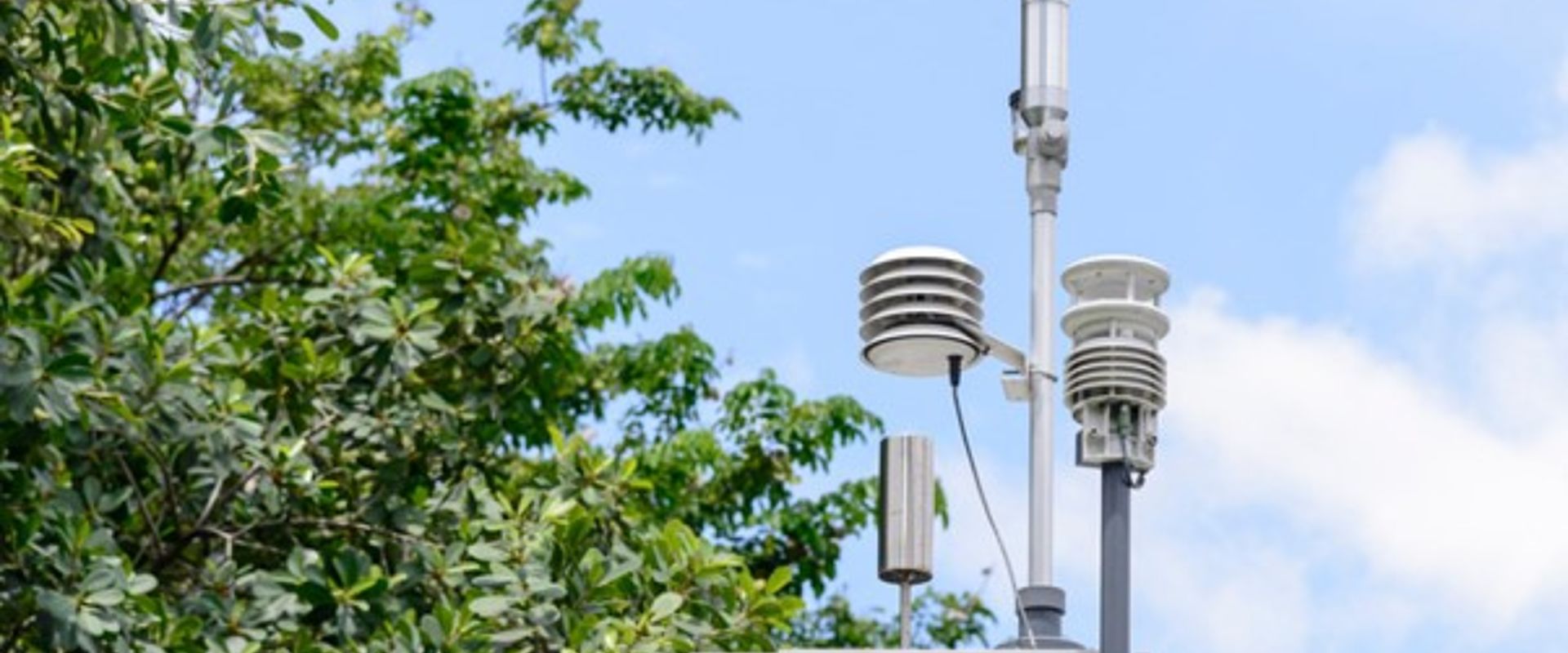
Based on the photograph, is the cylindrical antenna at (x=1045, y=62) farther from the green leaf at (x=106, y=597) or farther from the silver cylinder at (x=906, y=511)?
the green leaf at (x=106, y=597)

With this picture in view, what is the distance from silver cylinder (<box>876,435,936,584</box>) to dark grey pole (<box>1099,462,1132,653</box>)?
0.55m

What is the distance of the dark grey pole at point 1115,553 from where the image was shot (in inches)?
385

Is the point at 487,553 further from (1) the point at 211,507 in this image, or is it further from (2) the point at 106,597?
(2) the point at 106,597

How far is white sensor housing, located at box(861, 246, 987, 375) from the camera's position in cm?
1023

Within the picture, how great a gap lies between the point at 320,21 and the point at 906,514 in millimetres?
2681

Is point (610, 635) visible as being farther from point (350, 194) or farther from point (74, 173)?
point (350, 194)

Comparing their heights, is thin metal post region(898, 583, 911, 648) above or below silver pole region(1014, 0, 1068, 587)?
below

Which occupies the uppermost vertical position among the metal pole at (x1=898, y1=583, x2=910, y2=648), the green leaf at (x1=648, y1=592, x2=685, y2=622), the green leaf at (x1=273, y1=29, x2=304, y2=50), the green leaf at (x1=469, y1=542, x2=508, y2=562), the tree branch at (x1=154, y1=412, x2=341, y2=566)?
the green leaf at (x1=273, y1=29, x2=304, y2=50)

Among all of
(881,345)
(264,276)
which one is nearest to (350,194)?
(264,276)

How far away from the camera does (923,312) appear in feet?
33.6

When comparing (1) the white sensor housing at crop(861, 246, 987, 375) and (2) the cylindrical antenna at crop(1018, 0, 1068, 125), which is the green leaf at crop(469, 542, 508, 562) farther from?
(2) the cylindrical antenna at crop(1018, 0, 1068, 125)

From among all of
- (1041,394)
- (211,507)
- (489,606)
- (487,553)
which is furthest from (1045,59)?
(211,507)

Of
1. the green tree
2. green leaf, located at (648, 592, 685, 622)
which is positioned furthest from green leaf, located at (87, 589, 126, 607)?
green leaf, located at (648, 592, 685, 622)

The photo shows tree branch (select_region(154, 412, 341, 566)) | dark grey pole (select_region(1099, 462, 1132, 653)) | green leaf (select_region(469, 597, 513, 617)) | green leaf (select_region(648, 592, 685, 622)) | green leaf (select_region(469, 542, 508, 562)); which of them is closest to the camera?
dark grey pole (select_region(1099, 462, 1132, 653))
